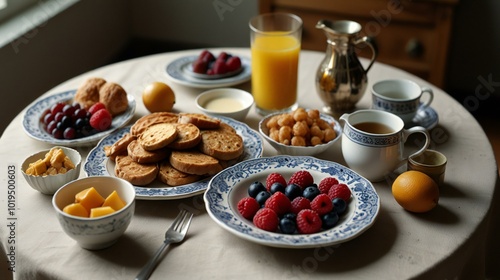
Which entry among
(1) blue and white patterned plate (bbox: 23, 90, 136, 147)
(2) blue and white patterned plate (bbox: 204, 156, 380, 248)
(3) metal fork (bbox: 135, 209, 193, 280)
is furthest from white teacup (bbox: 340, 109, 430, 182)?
(1) blue and white patterned plate (bbox: 23, 90, 136, 147)

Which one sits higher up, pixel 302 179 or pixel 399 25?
pixel 302 179

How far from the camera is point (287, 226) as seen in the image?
1.14 metres

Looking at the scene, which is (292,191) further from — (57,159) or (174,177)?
(57,159)

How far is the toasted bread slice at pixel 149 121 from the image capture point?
143 centimetres

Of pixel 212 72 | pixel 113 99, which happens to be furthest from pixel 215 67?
pixel 113 99

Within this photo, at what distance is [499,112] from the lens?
3.29 meters

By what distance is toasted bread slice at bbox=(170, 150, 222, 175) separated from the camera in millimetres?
1298

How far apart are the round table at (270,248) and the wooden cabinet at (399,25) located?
5.37 feet

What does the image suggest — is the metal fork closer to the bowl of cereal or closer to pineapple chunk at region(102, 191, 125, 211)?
pineapple chunk at region(102, 191, 125, 211)

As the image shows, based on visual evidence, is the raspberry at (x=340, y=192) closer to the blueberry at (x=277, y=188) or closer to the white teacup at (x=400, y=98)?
the blueberry at (x=277, y=188)

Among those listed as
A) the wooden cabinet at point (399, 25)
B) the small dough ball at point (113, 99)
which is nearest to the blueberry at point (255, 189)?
the small dough ball at point (113, 99)

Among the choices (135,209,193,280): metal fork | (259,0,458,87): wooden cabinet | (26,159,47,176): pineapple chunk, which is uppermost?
(26,159,47,176): pineapple chunk

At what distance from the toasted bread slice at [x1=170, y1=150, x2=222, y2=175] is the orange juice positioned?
16.7 inches

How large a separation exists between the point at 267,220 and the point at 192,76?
83cm
